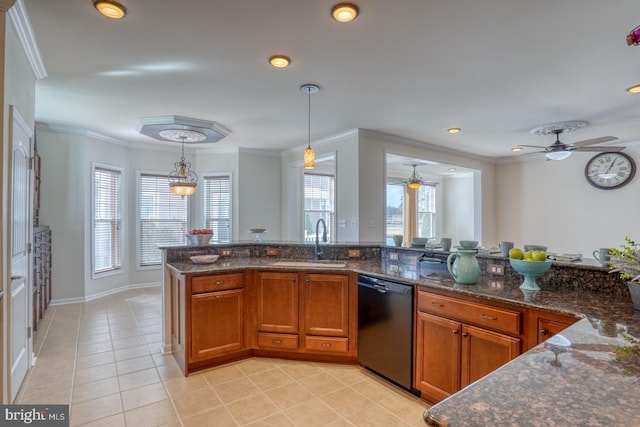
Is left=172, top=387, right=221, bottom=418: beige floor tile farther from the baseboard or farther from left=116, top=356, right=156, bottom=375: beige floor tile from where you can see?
the baseboard

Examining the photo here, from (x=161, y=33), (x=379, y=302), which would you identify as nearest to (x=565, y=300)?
(x=379, y=302)

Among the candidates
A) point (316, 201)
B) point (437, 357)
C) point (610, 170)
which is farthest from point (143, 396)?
point (610, 170)

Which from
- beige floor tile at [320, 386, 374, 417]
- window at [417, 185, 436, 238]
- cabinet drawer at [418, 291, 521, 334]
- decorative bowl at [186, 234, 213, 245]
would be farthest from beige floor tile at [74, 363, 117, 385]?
window at [417, 185, 436, 238]

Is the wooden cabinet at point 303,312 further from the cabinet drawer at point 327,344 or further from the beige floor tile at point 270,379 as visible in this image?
the beige floor tile at point 270,379

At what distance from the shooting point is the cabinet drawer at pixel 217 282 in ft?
9.32

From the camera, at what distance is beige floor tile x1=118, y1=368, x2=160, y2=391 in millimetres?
2629

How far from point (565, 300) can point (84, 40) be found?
366cm

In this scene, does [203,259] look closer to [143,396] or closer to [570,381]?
[143,396]

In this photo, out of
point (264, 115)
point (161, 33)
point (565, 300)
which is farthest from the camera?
point (264, 115)

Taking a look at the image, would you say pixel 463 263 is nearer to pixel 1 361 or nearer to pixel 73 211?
pixel 1 361

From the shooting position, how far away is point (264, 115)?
412 centimetres

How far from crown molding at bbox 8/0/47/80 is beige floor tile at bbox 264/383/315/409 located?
3039mm

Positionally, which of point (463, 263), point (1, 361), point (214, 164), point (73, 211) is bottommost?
point (1, 361)

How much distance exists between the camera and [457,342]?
2.18 meters
